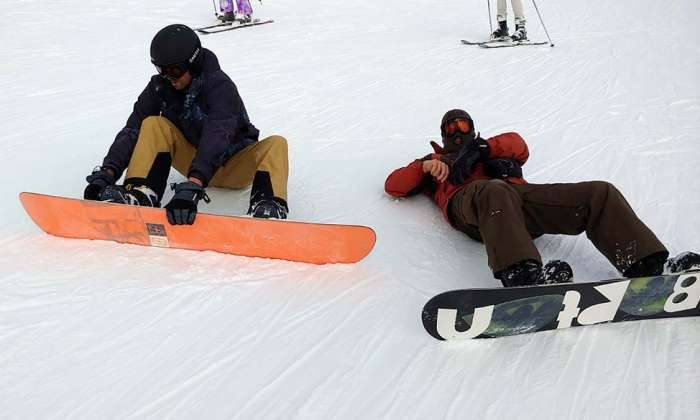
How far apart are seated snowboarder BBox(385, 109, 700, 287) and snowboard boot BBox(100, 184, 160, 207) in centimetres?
142

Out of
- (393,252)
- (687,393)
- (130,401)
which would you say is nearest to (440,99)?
(393,252)

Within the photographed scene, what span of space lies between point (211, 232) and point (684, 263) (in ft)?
6.63

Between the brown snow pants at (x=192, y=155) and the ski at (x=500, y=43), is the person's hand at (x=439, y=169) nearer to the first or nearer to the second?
the brown snow pants at (x=192, y=155)

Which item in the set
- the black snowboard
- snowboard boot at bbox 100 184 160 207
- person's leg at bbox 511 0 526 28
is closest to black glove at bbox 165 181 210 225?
snowboard boot at bbox 100 184 160 207

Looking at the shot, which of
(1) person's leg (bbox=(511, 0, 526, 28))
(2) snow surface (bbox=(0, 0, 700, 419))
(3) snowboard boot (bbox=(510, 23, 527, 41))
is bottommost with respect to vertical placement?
(2) snow surface (bbox=(0, 0, 700, 419))

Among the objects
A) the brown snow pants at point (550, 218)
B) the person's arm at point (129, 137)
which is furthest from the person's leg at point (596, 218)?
the person's arm at point (129, 137)

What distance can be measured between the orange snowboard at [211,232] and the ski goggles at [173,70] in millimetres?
678

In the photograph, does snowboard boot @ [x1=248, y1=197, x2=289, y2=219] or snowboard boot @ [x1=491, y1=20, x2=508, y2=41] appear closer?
snowboard boot @ [x1=248, y1=197, x2=289, y2=219]

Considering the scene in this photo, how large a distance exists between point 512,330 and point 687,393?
0.59m

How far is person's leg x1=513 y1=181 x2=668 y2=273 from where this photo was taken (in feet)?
7.21

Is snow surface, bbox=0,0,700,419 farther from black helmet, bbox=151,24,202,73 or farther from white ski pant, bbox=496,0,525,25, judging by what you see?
white ski pant, bbox=496,0,525,25

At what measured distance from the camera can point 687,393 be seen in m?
1.84

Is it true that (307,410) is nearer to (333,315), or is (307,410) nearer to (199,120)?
(333,315)

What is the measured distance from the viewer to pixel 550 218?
244cm
